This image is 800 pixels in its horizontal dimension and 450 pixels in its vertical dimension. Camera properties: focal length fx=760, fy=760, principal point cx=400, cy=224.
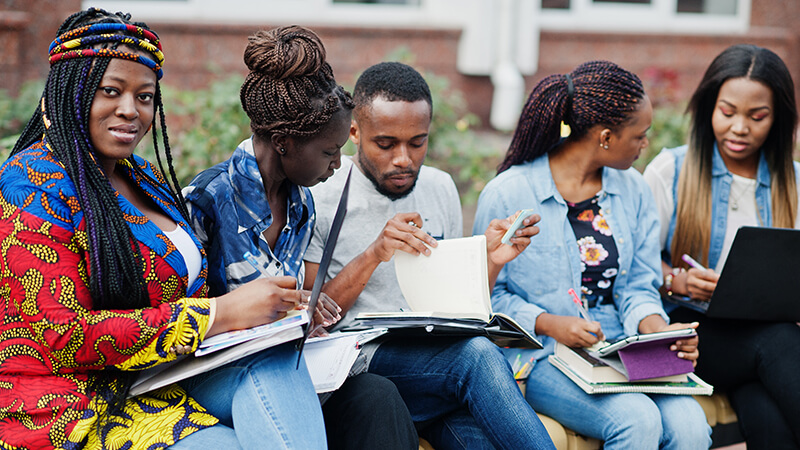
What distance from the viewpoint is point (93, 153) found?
1902mm

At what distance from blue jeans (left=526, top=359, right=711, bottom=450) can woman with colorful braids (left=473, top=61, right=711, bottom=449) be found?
0.04m

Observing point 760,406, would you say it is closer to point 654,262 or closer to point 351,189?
point 654,262

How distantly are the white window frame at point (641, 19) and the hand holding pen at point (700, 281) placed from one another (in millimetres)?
4744

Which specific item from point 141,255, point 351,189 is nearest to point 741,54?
point 351,189

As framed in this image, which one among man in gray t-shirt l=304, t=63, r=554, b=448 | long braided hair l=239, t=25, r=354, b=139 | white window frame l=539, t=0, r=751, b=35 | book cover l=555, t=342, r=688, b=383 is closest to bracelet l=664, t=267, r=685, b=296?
book cover l=555, t=342, r=688, b=383

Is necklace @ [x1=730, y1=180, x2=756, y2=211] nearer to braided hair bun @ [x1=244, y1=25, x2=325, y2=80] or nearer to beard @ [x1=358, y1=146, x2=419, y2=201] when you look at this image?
beard @ [x1=358, y1=146, x2=419, y2=201]

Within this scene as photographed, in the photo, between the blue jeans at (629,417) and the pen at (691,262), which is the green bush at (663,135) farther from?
the blue jeans at (629,417)

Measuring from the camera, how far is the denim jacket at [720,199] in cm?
312

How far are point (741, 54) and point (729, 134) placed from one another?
0.32 m

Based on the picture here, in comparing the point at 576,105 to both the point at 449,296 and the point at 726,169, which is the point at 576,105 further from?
the point at 449,296

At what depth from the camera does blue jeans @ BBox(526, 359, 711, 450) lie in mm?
2393

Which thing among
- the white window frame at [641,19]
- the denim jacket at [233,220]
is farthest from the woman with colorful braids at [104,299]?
the white window frame at [641,19]

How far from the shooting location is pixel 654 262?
294 centimetres

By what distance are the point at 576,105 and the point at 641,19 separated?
17.4ft
